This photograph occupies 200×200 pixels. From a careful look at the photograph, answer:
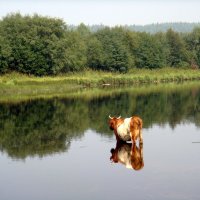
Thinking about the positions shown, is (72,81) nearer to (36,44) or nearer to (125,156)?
(36,44)

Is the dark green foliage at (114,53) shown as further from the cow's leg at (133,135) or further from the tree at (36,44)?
the cow's leg at (133,135)

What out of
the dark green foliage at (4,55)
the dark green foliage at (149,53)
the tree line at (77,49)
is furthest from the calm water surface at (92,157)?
the dark green foliage at (149,53)

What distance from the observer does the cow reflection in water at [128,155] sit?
22.6 m

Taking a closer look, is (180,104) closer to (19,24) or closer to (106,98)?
(106,98)

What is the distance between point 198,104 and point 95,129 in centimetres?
1768

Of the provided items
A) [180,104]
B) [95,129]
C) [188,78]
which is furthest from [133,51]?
[95,129]

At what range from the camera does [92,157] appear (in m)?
24.5

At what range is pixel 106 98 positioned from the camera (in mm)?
56375

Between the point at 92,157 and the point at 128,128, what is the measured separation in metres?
2.48

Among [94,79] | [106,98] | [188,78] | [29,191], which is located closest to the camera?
[29,191]

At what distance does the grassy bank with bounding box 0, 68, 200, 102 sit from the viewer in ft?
206

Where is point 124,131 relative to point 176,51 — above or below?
above

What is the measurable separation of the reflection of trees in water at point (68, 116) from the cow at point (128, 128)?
2.78m

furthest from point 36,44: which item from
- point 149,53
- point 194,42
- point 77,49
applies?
point 194,42
